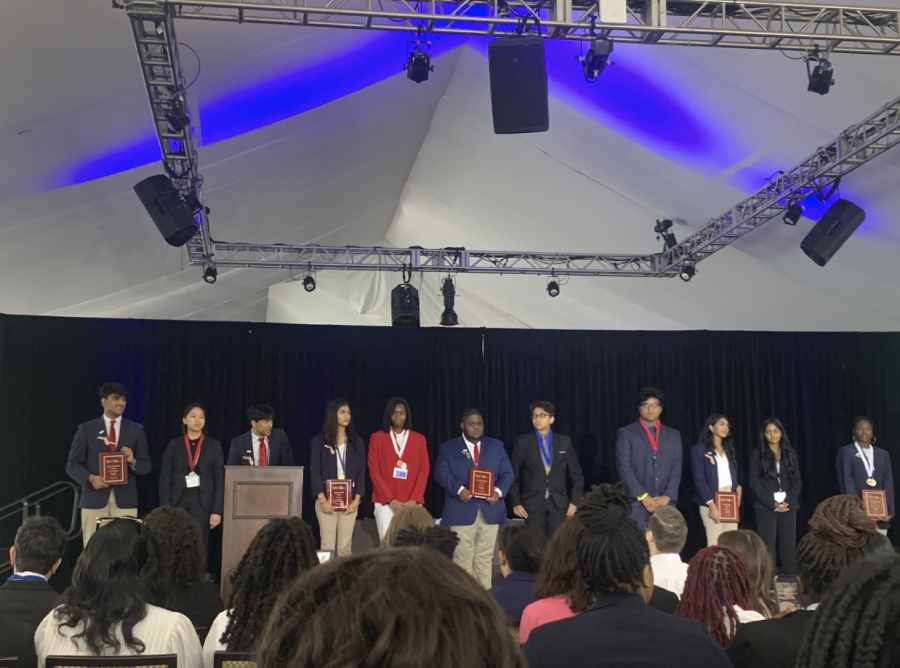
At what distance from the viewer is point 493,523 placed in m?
6.68

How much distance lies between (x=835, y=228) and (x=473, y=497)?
11.1 feet

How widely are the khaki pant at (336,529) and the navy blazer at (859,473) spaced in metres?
4.39

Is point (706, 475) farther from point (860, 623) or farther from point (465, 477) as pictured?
point (860, 623)

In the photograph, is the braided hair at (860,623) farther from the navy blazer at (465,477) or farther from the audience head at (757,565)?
the navy blazer at (465,477)

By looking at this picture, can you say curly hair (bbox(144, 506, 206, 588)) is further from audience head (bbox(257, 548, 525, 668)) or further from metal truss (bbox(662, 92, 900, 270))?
metal truss (bbox(662, 92, 900, 270))

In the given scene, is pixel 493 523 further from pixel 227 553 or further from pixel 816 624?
pixel 816 624

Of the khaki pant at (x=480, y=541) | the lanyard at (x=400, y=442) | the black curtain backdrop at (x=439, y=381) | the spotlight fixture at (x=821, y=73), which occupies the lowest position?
the khaki pant at (x=480, y=541)

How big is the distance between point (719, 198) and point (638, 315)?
2697 mm

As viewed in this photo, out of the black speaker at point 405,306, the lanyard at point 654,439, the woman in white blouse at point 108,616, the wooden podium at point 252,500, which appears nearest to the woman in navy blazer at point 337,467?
the wooden podium at point 252,500

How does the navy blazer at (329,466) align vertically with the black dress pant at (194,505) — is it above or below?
above

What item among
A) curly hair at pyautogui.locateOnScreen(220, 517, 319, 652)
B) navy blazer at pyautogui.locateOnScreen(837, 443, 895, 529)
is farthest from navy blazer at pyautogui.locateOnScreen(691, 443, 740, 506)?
curly hair at pyautogui.locateOnScreen(220, 517, 319, 652)

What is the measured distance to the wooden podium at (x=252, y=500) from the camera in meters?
5.88

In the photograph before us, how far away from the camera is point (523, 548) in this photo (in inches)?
121

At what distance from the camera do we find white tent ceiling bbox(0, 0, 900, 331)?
4930 mm
